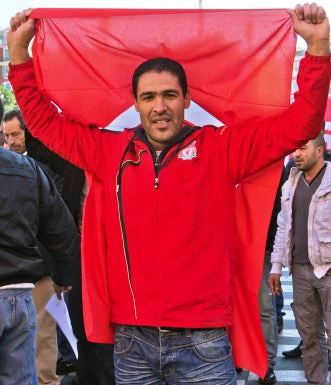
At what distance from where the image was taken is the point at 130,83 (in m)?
3.87

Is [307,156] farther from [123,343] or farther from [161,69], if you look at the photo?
[123,343]

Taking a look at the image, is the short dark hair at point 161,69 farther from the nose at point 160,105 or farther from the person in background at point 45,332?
the person in background at point 45,332

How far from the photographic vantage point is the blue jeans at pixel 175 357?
131 inches

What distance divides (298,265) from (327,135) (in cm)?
377

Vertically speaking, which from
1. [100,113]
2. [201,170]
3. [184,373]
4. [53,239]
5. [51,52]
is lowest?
[184,373]

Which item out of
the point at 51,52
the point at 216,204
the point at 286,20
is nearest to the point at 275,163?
the point at 216,204

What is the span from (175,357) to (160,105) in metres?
1.03

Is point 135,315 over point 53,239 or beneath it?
beneath

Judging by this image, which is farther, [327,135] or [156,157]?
[327,135]

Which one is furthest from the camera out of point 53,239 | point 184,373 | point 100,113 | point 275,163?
point 53,239

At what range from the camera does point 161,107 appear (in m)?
3.42

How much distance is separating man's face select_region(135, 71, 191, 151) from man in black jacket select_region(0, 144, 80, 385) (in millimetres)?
795

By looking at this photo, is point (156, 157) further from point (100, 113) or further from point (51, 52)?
point (51, 52)

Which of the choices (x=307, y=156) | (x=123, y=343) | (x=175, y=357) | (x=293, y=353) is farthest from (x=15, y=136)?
(x=175, y=357)
